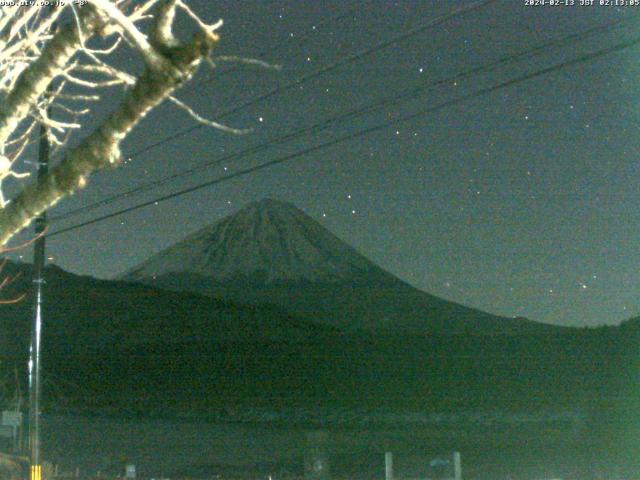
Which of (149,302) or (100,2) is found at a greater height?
(149,302)

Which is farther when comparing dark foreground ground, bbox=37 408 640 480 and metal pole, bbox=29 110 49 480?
dark foreground ground, bbox=37 408 640 480

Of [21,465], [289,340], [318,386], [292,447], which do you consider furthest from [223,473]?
[289,340]

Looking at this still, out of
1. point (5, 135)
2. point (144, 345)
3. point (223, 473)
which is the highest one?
point (144, 345)

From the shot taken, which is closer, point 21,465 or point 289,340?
point 21,465

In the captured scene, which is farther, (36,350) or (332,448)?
(332,448)

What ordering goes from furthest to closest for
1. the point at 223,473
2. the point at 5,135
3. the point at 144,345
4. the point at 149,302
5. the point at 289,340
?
the point at 149,302 → the point at 289,340 → the point at 144,345 → the point at 223,473 → the point at 5,135

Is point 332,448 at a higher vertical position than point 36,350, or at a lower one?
lower

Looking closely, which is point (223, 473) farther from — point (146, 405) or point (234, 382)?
point (234, 382)

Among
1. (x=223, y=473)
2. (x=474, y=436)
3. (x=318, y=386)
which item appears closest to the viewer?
(x=223, y=473)

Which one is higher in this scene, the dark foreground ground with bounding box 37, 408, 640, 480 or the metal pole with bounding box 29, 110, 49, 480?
the metal pole with bounding box 29, 110, 49, 480

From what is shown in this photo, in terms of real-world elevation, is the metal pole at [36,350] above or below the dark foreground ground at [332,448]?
above

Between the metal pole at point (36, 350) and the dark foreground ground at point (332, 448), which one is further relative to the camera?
the dark foreground ground at point (332, 448)
